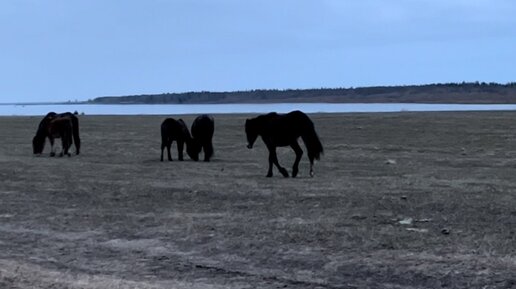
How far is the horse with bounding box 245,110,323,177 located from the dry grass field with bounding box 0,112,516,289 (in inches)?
24.1

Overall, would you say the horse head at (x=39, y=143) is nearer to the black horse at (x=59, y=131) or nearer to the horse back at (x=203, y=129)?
the black horse at (x=59, y=131)

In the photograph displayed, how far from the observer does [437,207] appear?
497 inches

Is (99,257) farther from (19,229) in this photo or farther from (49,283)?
(19,229)

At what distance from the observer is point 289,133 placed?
18234 millimetres

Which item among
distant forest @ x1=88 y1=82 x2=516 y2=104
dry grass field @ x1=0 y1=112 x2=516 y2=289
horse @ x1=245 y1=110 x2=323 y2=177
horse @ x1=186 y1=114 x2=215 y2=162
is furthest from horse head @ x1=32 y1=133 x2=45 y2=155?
distant forest @ x1=88 y1=82 x2=516 y2=104

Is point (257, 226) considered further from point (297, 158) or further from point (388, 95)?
point (388, 95)

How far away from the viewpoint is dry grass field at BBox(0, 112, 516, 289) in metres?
8.31

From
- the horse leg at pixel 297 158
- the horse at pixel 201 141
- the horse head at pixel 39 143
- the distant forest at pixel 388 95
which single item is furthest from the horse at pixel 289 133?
the distant forest at pixel 388 95

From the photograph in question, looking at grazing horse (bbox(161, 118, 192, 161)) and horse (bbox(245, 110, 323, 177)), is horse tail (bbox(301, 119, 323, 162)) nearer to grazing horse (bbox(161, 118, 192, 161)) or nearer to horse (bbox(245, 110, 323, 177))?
→ horse (bbox(245, 110, 323, 177))

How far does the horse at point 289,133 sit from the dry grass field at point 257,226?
613 millimetres

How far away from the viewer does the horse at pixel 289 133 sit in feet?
58.4

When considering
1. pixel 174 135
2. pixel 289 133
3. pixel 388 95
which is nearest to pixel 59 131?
pixel 174 135

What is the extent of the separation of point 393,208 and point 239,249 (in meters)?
3.64

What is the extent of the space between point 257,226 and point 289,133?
7.23m
